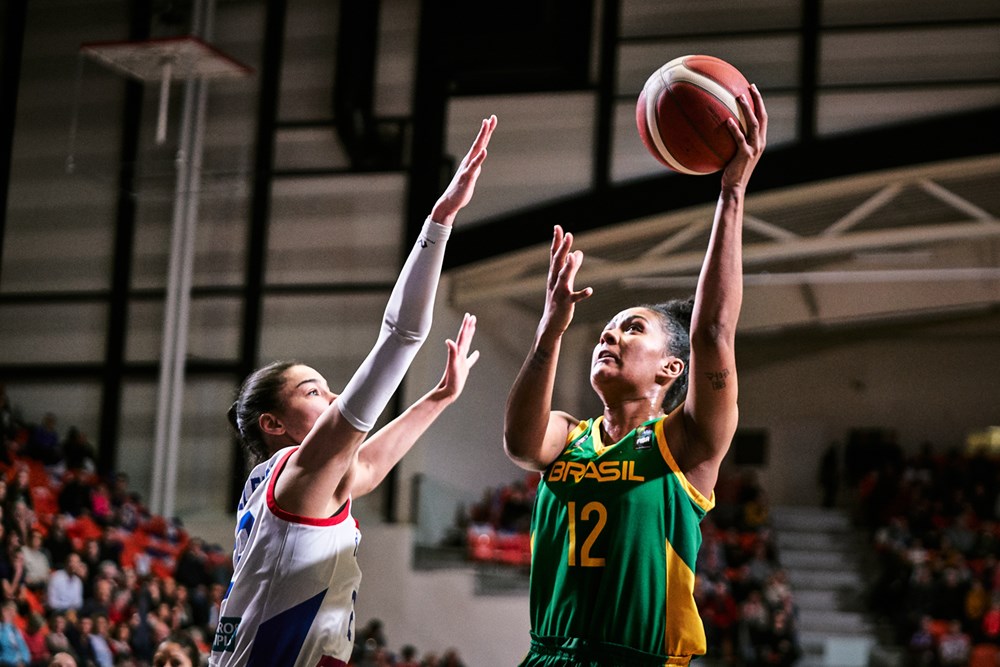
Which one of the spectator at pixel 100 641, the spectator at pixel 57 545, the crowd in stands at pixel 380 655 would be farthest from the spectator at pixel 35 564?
the crowd in stands at pixel 380 655

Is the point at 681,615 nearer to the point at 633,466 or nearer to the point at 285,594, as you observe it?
the point at 633,466

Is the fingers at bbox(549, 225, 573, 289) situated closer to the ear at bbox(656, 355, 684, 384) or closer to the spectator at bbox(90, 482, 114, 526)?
the ear at bbox(656, 355, 684, 384)

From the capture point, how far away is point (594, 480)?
3.51m

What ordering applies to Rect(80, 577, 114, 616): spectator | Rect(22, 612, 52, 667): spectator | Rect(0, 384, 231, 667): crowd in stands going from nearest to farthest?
→ Rect(22, 612, 52, 667): spectator, Rect(0, 384, 231, 667): crowd in stands, Rect(80, 577, 114, 616): spectator

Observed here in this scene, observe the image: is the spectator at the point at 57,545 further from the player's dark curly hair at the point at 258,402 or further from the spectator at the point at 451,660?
the player's dark curly hair at the point at 258,402

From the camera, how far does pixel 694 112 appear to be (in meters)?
3.68

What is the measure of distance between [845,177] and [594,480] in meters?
12.3

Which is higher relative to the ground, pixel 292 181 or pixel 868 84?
pixel 868 84

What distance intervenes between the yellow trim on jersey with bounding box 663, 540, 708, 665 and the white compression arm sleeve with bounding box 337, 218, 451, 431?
2.93 ft

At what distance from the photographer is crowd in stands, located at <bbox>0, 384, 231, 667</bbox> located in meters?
10.8

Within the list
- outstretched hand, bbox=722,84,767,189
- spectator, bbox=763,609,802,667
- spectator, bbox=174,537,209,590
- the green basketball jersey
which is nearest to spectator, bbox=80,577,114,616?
spectator, bbox=174,537,209,590

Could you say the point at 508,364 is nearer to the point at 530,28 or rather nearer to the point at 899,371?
the point at 530,28

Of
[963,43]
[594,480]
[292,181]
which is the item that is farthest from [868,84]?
[594,480]

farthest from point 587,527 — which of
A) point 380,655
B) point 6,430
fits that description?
point 6,430
